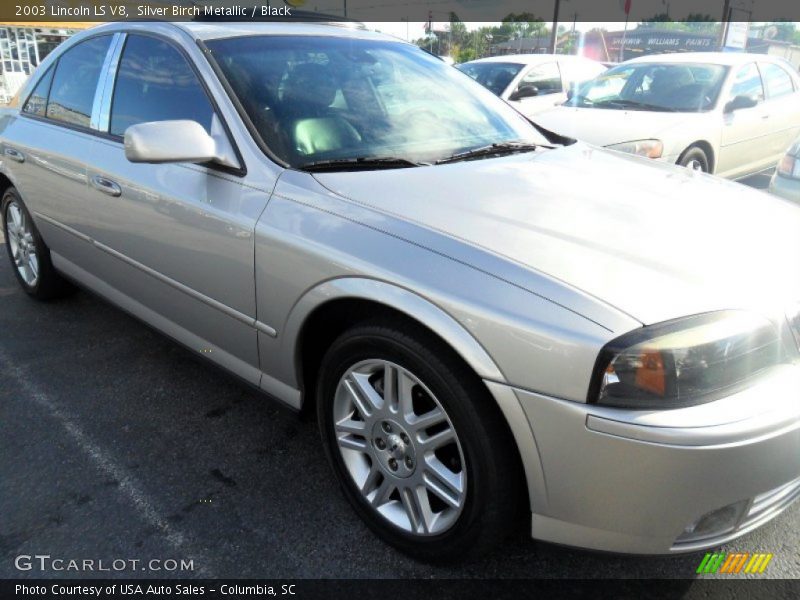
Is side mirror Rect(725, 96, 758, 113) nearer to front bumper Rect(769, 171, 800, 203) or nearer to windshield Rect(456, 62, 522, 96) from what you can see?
front bumper Rect(769, 171, 800, 203)

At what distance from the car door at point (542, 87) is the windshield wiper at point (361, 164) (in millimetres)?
6162

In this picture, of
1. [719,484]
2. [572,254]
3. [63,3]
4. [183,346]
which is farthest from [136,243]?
[63,3]

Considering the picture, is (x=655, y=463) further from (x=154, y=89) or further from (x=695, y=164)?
(x=695, y=164)

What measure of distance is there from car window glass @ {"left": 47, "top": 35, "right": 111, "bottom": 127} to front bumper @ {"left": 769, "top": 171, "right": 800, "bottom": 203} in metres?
4.42

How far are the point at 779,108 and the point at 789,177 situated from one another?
293 cm

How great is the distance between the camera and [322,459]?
8.66 ft

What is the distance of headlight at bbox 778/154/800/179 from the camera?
15.0ft

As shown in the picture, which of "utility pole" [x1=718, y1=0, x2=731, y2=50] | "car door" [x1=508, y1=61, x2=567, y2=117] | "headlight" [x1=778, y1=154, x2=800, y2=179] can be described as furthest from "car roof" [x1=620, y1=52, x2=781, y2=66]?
"utility pole" [x1=718, y1=0, x2=731, y2=50]

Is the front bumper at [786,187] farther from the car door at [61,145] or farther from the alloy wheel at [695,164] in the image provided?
the car door at [61,145]

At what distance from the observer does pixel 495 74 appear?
28.5 feet

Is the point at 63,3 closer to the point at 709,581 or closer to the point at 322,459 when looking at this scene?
the point at 322,459

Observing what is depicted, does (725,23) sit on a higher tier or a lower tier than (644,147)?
higher

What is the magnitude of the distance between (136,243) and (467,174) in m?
1.49

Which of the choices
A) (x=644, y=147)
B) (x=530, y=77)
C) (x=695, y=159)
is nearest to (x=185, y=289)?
(x=644, y=147)
